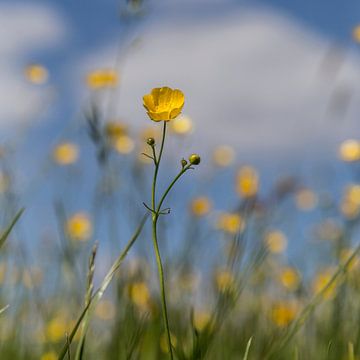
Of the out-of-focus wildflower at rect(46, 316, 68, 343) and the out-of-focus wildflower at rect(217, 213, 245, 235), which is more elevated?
the out-of-focus wildflower at rect(217, 213, 245, 235)

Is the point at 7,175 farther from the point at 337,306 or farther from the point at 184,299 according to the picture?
the point at 337,306

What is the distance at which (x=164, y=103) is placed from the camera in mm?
938

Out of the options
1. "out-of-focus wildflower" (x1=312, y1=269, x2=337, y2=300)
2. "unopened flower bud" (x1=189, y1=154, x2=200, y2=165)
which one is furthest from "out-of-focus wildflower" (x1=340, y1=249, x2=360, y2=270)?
"unopened flower bud" (x1=189, y1=154, x2=200, y2=165)

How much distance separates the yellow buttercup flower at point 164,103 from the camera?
0.92 meters

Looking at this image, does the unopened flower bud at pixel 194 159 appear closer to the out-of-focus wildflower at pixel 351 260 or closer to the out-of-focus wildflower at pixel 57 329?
the out-of-focus wildflower at pixel 351 260

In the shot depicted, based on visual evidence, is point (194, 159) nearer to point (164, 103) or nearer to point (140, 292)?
point (164, 103)

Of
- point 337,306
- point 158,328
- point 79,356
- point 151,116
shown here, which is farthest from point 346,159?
point 79,356

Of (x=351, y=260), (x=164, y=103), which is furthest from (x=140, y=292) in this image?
(x=164, y=103)

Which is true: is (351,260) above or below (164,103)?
below

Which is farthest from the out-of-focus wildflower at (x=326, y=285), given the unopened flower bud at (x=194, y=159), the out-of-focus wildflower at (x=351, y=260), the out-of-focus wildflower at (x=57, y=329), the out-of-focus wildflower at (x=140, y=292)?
the out-of-focus wildflower at (x=57, y=329)

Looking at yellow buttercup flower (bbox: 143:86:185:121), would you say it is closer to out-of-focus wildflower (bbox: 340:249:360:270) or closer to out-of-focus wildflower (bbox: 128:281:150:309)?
out-of-focus wildflower (bbox: 340:249:360:270)

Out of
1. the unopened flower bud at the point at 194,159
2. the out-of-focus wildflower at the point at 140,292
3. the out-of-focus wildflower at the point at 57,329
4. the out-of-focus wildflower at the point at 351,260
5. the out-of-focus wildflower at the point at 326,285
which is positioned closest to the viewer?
the unopened flower bud at the point at 194,159

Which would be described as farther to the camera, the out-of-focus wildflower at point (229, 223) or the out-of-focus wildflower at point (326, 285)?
the out-of-focus wildflower at point (229, 223)

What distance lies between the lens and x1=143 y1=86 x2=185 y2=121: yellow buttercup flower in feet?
3.00
